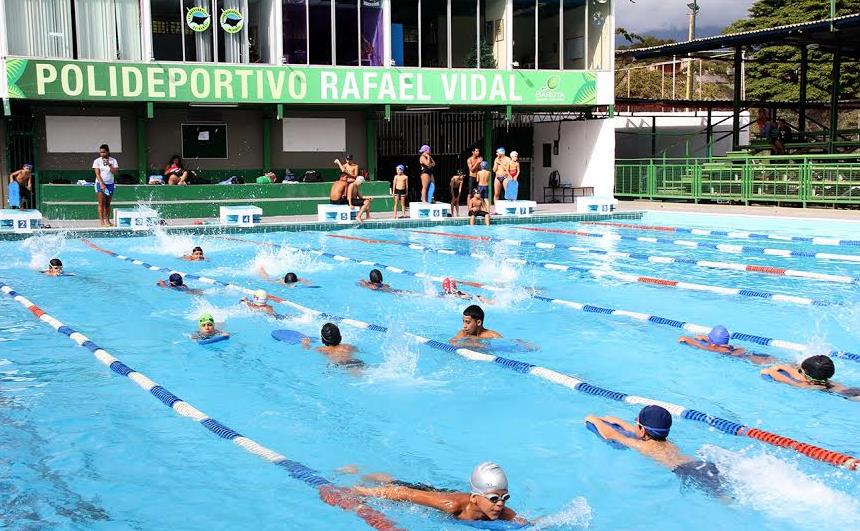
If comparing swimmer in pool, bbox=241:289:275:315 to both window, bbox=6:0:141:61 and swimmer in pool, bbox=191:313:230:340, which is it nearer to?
swimmer in pool, bbox=191:313:230:340

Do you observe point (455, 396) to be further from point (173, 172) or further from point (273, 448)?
point (173, 172)

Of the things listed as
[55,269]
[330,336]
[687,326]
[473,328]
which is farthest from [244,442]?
[55,269]

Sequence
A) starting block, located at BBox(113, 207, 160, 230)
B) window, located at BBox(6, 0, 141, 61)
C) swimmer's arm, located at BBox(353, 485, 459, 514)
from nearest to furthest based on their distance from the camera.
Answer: swimmer's arm, located at BBox(353, 485, 459, 514) < starting block, located at BBox(113, 207, 160, 230) < window, located at BBox(6, 0, 141, 61)

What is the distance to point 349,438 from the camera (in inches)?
258

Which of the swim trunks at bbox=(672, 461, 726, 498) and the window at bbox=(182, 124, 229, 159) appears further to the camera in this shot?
the window at bbox=(182, 124, 229, 159)

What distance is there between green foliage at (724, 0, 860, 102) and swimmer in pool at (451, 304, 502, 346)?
36.2 meters

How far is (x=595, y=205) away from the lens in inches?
929

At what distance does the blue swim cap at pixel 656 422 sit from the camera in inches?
227

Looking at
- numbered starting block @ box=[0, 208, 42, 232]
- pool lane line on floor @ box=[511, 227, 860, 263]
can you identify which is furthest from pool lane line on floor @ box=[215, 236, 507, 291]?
pool lane line on floor @ box=[511, 227, 860, 263]

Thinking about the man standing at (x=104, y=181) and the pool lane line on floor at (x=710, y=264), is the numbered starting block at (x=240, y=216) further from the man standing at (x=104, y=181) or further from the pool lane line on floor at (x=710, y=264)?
the pool lane line on floor at (x=710, y=264)

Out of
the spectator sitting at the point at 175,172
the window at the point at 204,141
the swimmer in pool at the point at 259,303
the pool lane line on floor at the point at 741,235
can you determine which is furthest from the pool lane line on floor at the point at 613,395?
the window at the point at 204,141

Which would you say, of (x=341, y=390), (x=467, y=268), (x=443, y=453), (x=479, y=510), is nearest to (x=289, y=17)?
(x=467, y=268)

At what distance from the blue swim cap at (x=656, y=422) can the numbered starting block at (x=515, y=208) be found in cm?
1728

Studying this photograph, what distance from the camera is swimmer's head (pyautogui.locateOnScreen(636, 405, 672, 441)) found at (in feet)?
18.9
